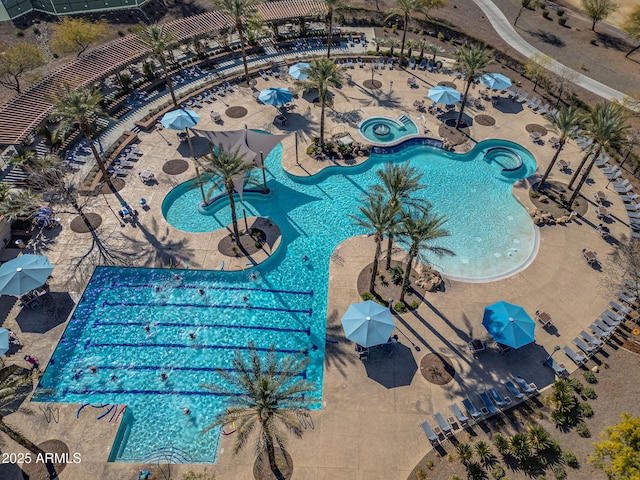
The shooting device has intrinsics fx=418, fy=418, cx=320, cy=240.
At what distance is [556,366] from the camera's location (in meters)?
28.7

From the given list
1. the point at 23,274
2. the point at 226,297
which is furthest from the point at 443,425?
the point at 23,274

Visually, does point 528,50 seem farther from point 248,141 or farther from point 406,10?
point 248,141

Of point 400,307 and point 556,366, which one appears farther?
point 400,307

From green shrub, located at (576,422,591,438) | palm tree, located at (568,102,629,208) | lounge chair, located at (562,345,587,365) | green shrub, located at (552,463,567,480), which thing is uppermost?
palm tree, located at (568,102,629,208)

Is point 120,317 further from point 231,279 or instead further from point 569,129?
point 569,129

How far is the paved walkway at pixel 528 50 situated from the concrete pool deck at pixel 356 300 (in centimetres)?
1386

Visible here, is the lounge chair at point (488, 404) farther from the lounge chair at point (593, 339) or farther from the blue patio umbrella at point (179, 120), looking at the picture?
the blue patio umbrella at point (179, 120)

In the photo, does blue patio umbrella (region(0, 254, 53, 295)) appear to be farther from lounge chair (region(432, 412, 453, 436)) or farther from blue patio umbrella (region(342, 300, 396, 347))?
lounge chair (region(432, 412, 453, 436))

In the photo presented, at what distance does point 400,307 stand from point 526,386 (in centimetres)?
975

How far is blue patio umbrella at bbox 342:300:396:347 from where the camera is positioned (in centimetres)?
2786

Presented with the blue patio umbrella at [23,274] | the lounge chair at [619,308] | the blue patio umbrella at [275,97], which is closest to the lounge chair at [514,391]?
the lounge chair at [619,308]

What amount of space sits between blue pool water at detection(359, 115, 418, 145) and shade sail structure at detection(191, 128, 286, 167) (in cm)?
1179

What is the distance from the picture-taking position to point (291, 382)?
28078 mm

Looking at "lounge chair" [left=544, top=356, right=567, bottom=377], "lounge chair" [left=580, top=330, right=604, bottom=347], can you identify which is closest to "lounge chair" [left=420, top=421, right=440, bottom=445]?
"lounge chair" [left=544, top=356, right=567, bottom=377]
